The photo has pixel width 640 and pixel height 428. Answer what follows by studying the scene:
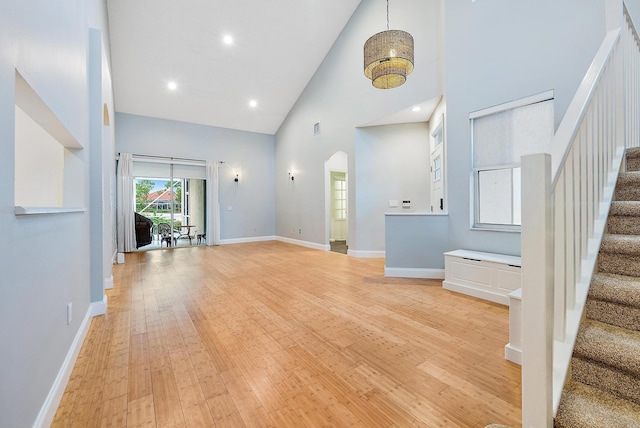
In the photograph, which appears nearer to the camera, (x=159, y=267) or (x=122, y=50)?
(x=159, y=267)

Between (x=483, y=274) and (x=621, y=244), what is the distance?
6.03 ft

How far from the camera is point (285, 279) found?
4230 millimetres

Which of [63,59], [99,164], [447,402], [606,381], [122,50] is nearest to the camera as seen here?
[606,381]

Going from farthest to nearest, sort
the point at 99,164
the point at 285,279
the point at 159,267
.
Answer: the point at 159,267, the point at 285,279, the point at 99,164

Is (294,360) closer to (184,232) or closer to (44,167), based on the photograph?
(44,167)

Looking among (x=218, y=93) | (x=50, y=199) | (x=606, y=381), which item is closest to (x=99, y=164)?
(x=50, y=199)

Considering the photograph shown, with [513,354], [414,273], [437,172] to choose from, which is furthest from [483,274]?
[437,172]

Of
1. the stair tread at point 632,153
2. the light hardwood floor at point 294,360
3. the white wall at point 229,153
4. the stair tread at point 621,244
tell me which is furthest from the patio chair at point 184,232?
the stair tread at point 632,153

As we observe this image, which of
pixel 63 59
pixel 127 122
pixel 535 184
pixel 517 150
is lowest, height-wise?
pixel 535 184

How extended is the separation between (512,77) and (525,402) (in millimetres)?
3560

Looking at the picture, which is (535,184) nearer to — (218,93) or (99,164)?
(99,164)

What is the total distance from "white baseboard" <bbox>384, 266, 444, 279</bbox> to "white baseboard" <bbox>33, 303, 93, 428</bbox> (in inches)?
144

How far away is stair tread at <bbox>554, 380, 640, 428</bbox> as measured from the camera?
1.00 metres

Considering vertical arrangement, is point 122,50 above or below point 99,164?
above
